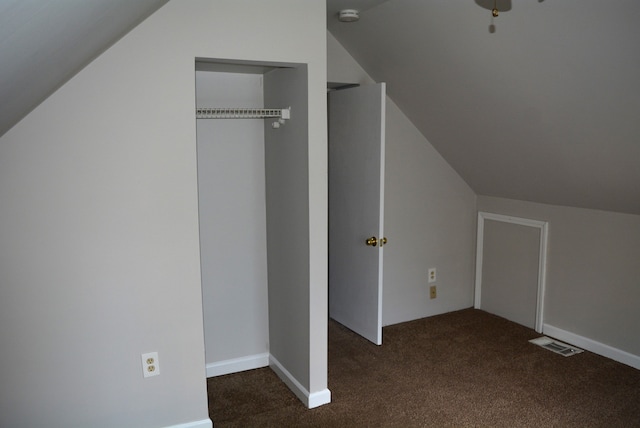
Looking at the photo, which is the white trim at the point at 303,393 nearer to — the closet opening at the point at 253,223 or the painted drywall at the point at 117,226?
the closet opening at the point at 253,223

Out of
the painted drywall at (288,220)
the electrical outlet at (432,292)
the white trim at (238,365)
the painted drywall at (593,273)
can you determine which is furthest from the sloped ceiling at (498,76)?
the white trim at (238,365)

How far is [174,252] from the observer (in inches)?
96.7

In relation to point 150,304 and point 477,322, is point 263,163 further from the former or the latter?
point 477,322

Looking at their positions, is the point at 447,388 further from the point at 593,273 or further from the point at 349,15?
the point at 349,15

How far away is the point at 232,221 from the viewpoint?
10.6ft

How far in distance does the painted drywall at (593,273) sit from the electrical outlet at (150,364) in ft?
9.20

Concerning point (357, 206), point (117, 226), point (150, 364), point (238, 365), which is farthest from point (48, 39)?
point (357, 206)

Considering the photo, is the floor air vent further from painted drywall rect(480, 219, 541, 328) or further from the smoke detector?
the smoke detector

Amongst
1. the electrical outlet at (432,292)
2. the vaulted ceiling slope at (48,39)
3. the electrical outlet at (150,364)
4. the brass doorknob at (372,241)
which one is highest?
the vaulted ceiling slope at (48,39)

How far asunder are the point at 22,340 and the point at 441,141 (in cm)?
298

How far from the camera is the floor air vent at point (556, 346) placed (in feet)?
11.7

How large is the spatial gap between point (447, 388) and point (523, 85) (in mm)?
1783

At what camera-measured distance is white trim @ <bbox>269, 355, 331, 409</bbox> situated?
290 centimetres

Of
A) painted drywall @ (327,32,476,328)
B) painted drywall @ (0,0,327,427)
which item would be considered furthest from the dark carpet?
painted drywall @ (0,0,327,427)
